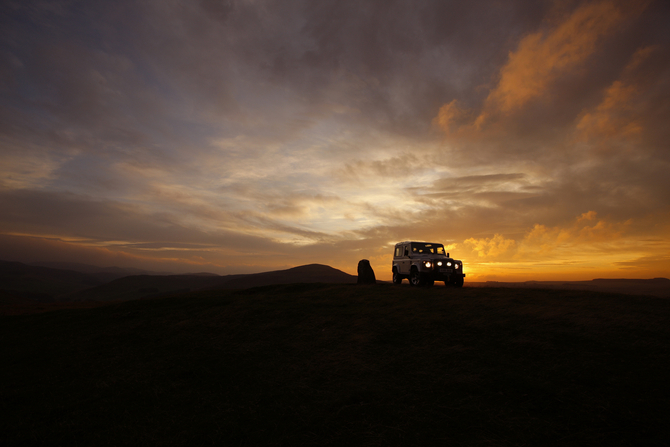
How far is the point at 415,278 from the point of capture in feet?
73.6

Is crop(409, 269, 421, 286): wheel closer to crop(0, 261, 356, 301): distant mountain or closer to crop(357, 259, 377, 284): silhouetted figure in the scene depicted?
crop(357, 259, 377, 284): silhouetted figure

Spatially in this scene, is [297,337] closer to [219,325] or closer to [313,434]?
[219,325]

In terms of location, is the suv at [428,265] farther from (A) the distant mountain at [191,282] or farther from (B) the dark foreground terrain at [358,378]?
(A) the distant mountain at [191,282]

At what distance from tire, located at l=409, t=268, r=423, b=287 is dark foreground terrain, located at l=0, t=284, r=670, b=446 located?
21.6ft

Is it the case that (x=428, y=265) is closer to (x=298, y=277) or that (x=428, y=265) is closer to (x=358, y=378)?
(x=358, y=378)

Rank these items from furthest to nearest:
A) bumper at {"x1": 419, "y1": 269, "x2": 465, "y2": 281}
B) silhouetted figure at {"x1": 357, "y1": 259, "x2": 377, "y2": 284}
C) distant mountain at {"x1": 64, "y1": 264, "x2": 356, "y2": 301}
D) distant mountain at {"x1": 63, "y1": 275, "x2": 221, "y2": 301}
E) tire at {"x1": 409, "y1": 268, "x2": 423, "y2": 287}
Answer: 1. distant mountain at {"x1": 63, "y1": 275, "x2": 221, "y2": 301}
2. distant mountain at {"x1": 64, "y1": 264, "x2": 356, "y2": 301}
3. silhouetted figure at {"x1": 357, "y1": 259, "x2": 377, "y2": 284}
4. tire at {"x1": 409, "y1": 268, "x2": 423, "y2": 287}
5. bumper at {"x1": 419, "y1": 269, "x2": 465, "y2": 281}

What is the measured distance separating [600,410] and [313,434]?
619 cm

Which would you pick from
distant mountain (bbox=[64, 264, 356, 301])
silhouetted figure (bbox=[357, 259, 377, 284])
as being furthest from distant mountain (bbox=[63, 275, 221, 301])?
silhouetted figure (bbox=[357, 259, 377, 284])

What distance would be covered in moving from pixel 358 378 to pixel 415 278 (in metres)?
15.2

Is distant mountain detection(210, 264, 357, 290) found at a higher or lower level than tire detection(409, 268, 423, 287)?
lower

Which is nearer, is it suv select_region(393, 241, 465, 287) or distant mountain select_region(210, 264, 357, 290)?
suv select_region(393, 241, 465, 287)

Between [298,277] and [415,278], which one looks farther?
[298,277]

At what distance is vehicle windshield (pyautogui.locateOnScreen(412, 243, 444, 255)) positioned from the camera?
23.3 meters

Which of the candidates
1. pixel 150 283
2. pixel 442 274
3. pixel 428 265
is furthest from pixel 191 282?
pixel 442 274
